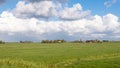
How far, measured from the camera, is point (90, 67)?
45750 mm

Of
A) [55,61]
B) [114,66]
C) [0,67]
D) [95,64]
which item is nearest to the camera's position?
[0,67]

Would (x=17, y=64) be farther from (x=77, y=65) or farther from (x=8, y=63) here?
(x=77, y=65)

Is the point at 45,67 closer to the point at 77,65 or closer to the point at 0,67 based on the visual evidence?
the point at 77,65

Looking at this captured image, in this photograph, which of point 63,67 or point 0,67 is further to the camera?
point 63,67

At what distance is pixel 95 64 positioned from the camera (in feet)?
156

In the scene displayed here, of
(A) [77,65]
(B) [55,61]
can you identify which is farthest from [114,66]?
(B) [55,61]

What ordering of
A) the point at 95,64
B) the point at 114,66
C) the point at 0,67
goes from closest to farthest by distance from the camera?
1. the point at 0,67
2. the point at 114,66
3. the point at 95,64

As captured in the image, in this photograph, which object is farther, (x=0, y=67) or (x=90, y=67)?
(x=90, y=67)

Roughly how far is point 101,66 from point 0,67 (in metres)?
14.2

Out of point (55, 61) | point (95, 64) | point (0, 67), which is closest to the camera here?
point (0, 67)

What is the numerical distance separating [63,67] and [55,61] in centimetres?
703

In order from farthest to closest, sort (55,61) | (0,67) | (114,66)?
(55,61) → (114,66) → (0,67)

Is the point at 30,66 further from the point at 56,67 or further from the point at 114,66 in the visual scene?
the point at 114,66

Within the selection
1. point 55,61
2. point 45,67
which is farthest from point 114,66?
point 55,61
